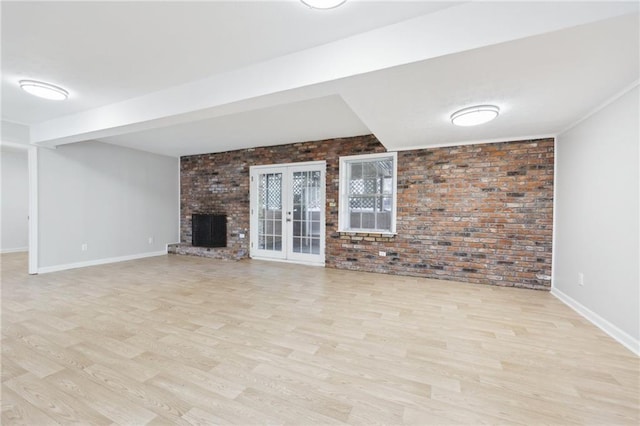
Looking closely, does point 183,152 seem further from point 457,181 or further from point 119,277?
point 457,181

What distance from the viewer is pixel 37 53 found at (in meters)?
2.38

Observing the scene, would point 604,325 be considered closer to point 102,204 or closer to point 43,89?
point 43,89

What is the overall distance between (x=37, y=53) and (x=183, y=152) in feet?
13.8

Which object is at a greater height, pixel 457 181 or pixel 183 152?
pixel 183 152

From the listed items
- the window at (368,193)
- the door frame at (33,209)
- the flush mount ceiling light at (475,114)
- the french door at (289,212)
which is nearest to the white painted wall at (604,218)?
the flush mount ceiling light at (475,114)

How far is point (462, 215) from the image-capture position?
4.32 m

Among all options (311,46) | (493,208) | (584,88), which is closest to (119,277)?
(311,46)

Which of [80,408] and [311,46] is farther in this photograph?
[311,46]

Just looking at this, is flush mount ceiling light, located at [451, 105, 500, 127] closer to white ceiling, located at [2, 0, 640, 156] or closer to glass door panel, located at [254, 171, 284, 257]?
white ceiling, located at [2, 0, 640, 156]

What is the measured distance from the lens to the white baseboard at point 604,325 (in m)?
2.21

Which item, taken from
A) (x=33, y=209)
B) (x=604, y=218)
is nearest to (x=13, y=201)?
(x=33, y=209)

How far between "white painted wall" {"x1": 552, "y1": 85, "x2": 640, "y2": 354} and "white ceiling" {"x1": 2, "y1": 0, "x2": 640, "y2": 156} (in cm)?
30

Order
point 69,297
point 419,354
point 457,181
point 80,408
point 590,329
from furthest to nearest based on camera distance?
point 457,181 → point 69,297 → point 590,329 → point 419,354 → point 80,408

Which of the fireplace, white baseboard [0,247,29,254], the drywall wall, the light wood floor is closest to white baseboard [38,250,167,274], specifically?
the fireplace
